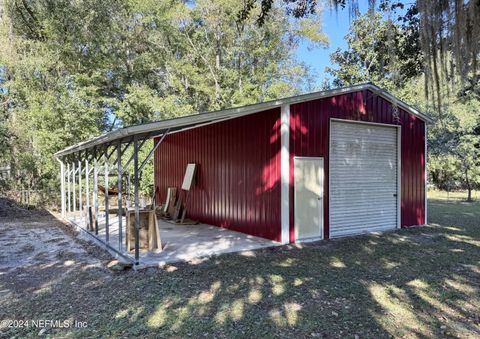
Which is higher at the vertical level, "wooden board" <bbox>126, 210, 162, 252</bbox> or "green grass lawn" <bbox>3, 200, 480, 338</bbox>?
"wooden board" <bbox>126, 210, 162, 252</bbox>

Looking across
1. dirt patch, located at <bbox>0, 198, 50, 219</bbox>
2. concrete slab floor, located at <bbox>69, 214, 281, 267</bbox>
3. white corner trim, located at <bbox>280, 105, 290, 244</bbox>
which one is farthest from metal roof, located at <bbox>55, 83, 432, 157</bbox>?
dirt patch, located at <bbox>0, 198, 50, 219</bbox>

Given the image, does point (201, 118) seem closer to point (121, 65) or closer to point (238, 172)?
point (238, 172)

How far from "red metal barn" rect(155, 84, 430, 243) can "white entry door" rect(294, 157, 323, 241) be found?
2 cm

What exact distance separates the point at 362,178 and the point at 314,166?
1410 mm

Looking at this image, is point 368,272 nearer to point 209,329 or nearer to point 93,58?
point 209,329

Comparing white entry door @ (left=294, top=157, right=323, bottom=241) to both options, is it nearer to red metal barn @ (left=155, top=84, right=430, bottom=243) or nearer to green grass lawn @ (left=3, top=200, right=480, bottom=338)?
red metal barn @ (left=155, top=84, right=430, bottom=243)

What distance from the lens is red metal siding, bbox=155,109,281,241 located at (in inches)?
266

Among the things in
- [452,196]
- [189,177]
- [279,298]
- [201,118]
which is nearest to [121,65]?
[189,177]

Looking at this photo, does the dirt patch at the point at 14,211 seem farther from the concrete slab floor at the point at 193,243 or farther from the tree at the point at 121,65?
the concrete slab floor at the point at 193,243

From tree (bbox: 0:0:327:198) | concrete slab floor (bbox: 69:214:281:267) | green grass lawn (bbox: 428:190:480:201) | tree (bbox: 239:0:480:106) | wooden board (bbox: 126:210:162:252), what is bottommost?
green grass lawn (bbox: 428:190:480:201)

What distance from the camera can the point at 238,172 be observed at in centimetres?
759

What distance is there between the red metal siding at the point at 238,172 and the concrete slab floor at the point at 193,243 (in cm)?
33

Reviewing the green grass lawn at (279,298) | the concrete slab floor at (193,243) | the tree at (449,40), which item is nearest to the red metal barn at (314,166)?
the concrete slab floor at (193,243)

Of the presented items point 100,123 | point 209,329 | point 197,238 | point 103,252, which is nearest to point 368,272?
point 209,329
